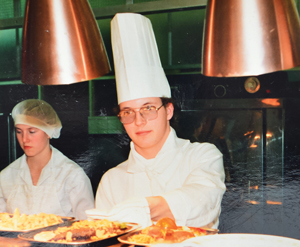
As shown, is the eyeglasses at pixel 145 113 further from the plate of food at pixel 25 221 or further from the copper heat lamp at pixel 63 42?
the plate of food at pixel 25 221

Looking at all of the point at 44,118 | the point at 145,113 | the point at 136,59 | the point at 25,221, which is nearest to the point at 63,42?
the point at 136,59

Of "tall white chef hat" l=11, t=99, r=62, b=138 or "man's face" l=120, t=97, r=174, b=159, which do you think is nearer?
"man's face" l=120, t=97, r=174, b=159

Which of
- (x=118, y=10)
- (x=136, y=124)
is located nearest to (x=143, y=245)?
(x=136, y=124)

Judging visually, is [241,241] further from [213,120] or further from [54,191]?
[54,191]

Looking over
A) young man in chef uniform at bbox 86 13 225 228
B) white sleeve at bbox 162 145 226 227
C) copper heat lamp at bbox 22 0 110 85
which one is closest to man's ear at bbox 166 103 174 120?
young man in chef uniform at bbox 86 13 225 228

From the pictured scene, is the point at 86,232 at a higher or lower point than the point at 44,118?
lower

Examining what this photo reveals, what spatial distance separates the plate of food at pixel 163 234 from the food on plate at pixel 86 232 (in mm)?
91

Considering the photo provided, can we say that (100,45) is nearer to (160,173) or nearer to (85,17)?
(85,17)

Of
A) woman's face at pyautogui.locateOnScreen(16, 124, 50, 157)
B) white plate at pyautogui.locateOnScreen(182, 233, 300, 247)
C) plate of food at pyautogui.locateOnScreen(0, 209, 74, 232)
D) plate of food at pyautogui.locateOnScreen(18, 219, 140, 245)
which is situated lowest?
plate of food at pyautogui.locateOnScreen(0, 209, 74, 232)

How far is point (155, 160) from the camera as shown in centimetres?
180

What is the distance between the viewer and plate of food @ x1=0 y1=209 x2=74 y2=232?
72.7 inches

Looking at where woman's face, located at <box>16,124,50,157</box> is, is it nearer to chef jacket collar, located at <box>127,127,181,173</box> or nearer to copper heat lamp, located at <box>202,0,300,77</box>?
chef jacket collar, located at <box>127,127,181,173</box>

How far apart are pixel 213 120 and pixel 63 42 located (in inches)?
30.8

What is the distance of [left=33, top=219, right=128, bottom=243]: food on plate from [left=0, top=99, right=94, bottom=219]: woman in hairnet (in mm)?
277
